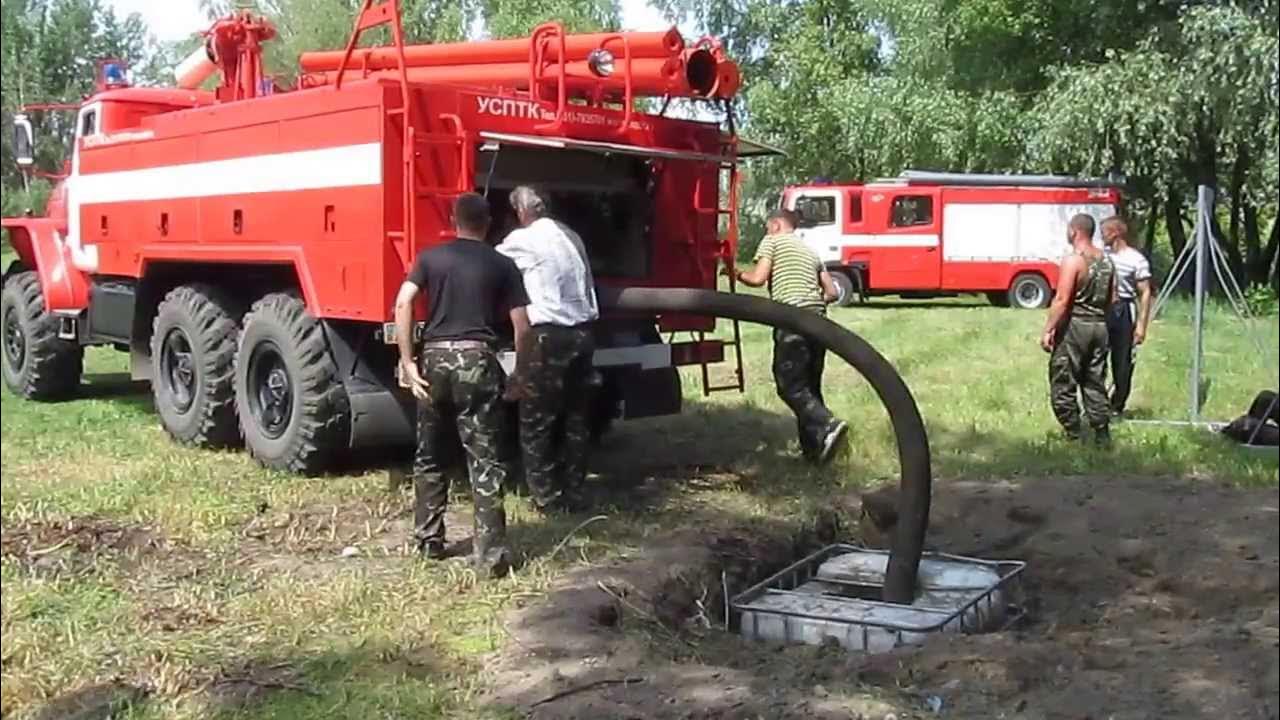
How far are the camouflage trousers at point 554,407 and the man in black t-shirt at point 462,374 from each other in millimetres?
878

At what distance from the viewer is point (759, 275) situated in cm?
826

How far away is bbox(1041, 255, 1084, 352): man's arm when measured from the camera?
8344 mm

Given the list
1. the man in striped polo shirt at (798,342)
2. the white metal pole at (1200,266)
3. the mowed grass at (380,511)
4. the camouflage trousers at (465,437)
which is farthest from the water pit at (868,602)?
the man in striped polo shirt at (798,342)

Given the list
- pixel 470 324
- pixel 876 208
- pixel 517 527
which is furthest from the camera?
pixel 876 208

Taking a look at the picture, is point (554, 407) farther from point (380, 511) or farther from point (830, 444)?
point (830, 444)

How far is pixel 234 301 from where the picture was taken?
8.60 metres

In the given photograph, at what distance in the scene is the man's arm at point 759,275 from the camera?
8.21 metres

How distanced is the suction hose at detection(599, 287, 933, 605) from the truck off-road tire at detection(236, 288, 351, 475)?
2855 millimetres

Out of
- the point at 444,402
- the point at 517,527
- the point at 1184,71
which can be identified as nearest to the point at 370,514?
the point at 517,527

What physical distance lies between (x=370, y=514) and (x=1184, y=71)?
4.47 metres

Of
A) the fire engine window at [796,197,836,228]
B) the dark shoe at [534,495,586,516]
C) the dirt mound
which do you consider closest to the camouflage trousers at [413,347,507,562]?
the dark shoe at [534,495,586,516]

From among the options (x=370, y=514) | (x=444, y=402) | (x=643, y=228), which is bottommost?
(x=370, y=514)

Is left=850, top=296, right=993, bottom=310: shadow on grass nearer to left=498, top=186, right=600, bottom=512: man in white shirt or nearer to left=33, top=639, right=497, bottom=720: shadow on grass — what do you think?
left=498, top=186, right=600, bottom=512: man in white shirt

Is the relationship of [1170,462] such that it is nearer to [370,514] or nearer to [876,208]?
[876,208]
